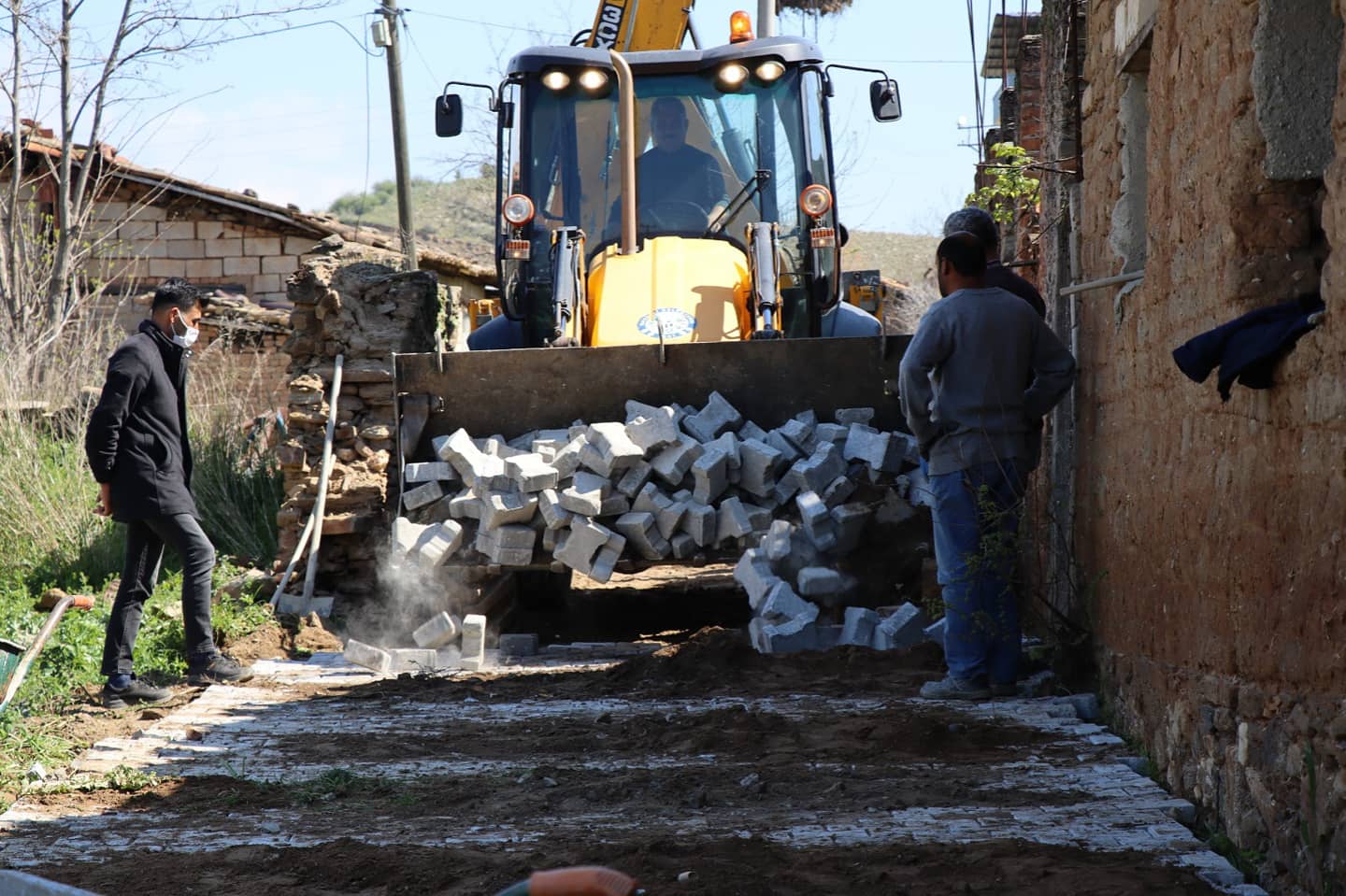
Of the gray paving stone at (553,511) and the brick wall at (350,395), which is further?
the brick wall at (350,395)

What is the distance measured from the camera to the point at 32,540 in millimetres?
10578

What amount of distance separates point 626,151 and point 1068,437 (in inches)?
130

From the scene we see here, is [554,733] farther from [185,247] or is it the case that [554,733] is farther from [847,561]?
[185,247]

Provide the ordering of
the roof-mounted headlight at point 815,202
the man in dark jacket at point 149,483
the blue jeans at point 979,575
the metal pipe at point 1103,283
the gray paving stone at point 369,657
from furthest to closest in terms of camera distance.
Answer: the roof-mounted headlight at point 815,202 → the gray paving stone at point 369,657 → the man in dark jacket at point 149,483 → the blue jeans at point 979,575 → the metal pipe at point 1103,283

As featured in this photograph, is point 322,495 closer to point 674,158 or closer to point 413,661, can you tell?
point 413,661

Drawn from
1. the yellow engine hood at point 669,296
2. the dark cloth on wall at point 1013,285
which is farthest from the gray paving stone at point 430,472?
the dark cloth on wall at point 1013,285

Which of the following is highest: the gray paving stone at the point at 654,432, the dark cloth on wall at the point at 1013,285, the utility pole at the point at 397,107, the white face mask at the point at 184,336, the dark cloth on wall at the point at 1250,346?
the utility pole at the point at 397,107

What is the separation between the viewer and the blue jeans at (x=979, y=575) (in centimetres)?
603

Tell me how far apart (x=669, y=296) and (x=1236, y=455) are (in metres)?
5.14

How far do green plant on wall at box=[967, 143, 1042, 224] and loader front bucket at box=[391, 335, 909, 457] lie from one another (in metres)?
1.59

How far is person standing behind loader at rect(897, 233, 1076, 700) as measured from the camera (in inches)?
240

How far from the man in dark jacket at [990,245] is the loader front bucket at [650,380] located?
1.61 metres

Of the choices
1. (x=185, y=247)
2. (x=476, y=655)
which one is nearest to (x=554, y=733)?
(x=476, y=655)

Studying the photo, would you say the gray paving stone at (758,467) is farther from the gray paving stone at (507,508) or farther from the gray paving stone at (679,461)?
the gray paving stone at (507,508)
